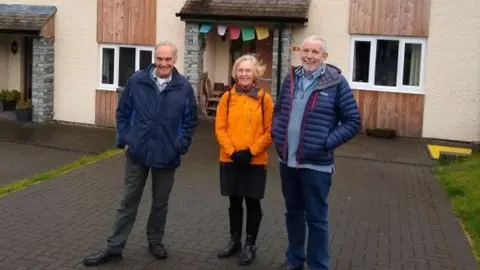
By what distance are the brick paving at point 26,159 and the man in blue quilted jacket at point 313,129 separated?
5701 mm

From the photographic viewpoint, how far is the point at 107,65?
16.8m

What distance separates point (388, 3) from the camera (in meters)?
14.2

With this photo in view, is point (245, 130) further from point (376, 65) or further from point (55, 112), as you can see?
point (55, 112)

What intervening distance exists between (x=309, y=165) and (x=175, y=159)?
4.01 ft

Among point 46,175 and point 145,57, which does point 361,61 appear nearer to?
point 145,57

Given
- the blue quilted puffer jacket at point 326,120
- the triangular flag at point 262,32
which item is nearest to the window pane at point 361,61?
the triangular flag at point 262,32

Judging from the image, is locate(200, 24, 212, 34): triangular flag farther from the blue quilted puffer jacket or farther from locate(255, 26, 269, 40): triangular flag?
the blue quilted puffer jacket

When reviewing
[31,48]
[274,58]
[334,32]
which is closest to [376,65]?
[334,32]

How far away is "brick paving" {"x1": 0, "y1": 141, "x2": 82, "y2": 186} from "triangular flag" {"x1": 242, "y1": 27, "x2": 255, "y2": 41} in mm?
4821

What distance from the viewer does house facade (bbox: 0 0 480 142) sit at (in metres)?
13.9

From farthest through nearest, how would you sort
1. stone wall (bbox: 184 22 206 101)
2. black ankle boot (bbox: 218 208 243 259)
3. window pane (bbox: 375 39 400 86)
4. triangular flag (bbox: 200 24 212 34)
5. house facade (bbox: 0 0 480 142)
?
stone wall (bbox: 184 22 206 101) < triangular flag (bbox: 200 24 212 34) < window pane (bbox: 375 39 400 86) < house facade (bbox: 0 0 480 142) < black ankle boot (bbox: 218 208 243 259)

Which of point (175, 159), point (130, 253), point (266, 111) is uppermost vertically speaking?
point (266, 111)

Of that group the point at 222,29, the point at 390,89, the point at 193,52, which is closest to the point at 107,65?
the point at 193,52

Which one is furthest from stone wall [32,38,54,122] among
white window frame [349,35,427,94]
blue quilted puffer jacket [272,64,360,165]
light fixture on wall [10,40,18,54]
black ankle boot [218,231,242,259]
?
blue quilted puffer jacket [272,64,360,165]
